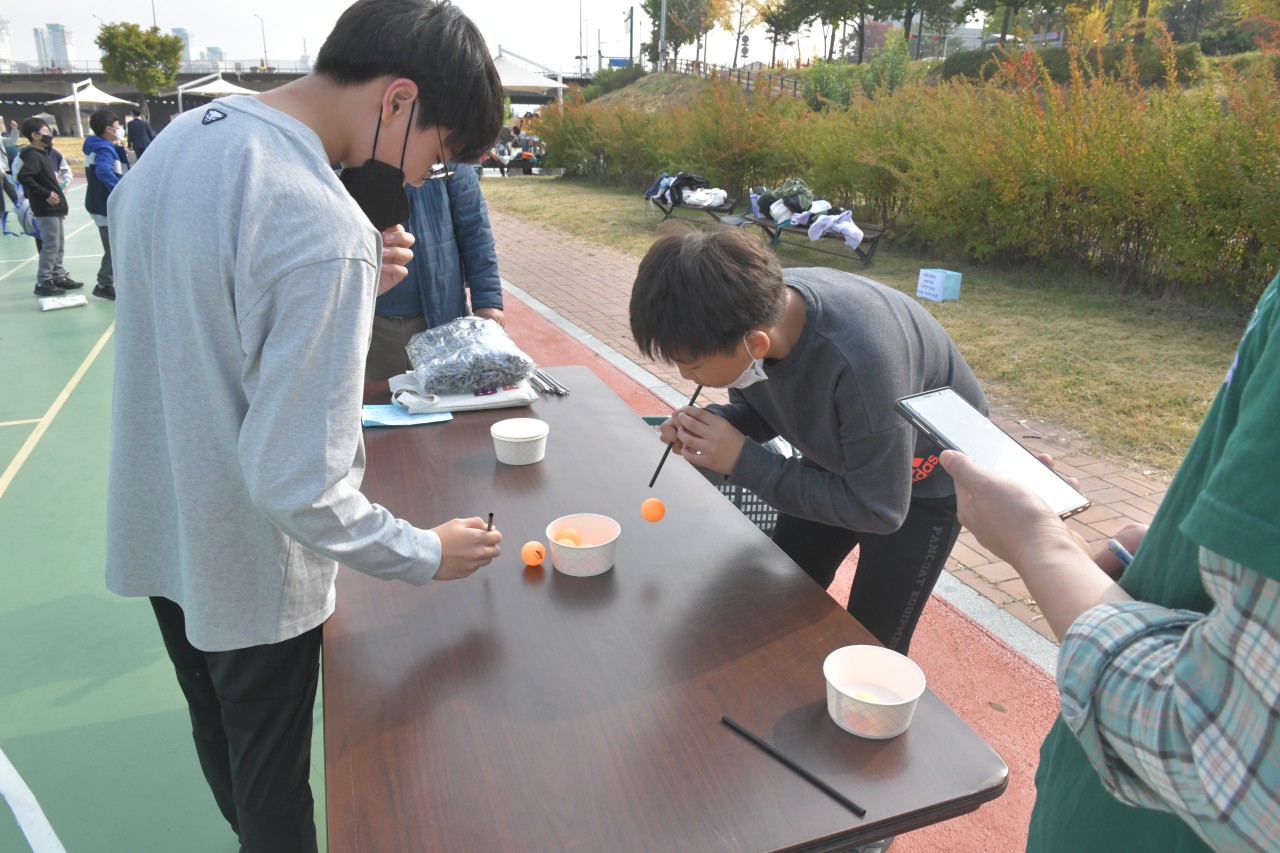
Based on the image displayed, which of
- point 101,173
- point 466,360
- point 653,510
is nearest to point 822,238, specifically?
point 101,173

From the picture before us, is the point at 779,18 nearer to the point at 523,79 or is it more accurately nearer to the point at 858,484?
the point at 523,79

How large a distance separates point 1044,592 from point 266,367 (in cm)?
91

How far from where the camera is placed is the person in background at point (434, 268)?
2.98 m

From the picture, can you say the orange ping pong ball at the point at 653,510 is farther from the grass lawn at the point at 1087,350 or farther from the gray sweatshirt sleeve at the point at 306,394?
the grass lawn at the point at 1087,350

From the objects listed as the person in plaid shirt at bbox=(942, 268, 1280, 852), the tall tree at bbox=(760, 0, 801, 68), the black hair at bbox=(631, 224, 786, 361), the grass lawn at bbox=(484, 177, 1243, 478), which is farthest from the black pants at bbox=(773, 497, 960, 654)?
the tall tree at bbox=(760, 0, 801, 68)

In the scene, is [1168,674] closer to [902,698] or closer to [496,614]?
[902,698]

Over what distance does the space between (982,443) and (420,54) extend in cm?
108

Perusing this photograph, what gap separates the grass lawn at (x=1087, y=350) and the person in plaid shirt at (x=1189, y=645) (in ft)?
12.2

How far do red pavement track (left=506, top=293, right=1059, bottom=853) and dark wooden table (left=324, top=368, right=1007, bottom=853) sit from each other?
102 cm

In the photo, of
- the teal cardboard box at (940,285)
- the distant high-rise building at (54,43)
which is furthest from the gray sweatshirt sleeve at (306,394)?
the distant high-rise building at (54,43)

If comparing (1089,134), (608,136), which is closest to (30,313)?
(1089,134)

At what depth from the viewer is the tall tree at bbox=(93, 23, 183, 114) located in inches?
1496

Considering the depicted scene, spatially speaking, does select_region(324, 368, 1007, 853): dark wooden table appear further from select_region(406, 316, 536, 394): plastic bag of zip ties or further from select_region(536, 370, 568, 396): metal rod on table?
select_region(536, 370, 568, 396): metal rod on table

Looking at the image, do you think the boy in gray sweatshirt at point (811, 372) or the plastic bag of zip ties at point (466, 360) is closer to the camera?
the boy in gray sweatshirt at point (811, 372)
